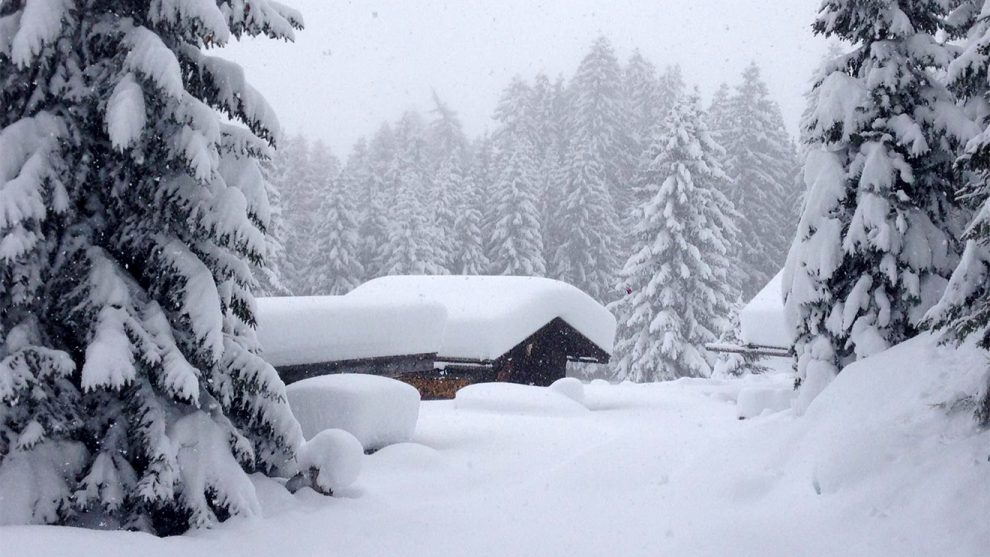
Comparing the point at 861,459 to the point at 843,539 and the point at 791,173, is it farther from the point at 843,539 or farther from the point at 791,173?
the point at 791,173

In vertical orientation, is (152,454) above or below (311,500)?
above

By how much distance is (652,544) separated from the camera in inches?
269

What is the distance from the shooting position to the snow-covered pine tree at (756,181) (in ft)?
153

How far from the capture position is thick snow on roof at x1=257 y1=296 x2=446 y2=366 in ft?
38.8

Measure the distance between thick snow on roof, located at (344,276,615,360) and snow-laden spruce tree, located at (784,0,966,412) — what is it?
41.0ft

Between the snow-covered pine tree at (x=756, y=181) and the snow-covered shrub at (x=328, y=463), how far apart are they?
4081 centimetres

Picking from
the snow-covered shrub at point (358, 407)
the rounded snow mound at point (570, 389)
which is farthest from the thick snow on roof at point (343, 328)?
the rounded snow mound at point (570, 389)

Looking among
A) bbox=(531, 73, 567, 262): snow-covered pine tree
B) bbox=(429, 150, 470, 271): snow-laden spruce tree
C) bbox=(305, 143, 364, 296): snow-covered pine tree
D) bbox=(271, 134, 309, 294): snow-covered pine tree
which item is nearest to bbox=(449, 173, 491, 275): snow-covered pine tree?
bbox=(429, 150, 470, 271): snow-laden spruce tree

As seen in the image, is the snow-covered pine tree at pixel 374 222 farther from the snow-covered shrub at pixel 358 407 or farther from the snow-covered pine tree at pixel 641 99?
the snow-covered shrub at pixel 358 407

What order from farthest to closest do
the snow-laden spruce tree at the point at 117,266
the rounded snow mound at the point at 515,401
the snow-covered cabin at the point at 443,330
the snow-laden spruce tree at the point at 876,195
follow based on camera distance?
the rounded snow mound at the point at 515,401 → the snow-covered cabin at the point at 443,330 → the snow-laden spruce tree at the point at 876,195 → the snow-laden spruce tree at the point at 117,266

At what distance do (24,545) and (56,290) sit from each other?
2.13 m

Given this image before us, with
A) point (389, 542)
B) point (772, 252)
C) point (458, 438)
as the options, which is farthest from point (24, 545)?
point (772, 252)

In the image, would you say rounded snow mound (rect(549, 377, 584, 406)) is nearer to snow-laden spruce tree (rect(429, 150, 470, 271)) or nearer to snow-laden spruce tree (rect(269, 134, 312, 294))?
snow-laden spruce tree (rect(429, 150, 470, 271))

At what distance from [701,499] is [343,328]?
7.71 metres
